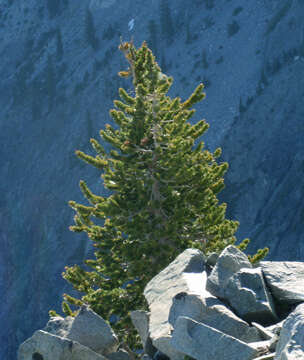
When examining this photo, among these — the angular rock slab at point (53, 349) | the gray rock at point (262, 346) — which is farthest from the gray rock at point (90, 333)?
the gray rock at point (262, 346)

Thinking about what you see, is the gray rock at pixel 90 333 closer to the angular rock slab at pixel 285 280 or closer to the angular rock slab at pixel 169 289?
the angular rock slab at pixel 169 289

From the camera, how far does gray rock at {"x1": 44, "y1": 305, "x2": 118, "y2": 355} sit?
12664 millimetres

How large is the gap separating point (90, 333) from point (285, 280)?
13.7ft

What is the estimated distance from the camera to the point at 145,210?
21.8 metres

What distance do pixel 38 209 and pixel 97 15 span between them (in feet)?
215

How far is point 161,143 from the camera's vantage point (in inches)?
870

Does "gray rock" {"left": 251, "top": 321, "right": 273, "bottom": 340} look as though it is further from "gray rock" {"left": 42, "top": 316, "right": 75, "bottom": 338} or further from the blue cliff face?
the blue cliff face

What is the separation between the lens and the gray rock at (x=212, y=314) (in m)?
10.1

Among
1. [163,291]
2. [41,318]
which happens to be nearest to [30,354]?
[163,291]

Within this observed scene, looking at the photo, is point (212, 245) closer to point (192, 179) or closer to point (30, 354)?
point (192, 179)

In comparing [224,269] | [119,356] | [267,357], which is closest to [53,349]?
[119,356]

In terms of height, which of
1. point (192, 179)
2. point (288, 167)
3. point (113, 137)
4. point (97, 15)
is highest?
point (97, 15)

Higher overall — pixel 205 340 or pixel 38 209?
pixel 38 209

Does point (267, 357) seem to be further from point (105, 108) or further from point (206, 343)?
point (105, 108)
